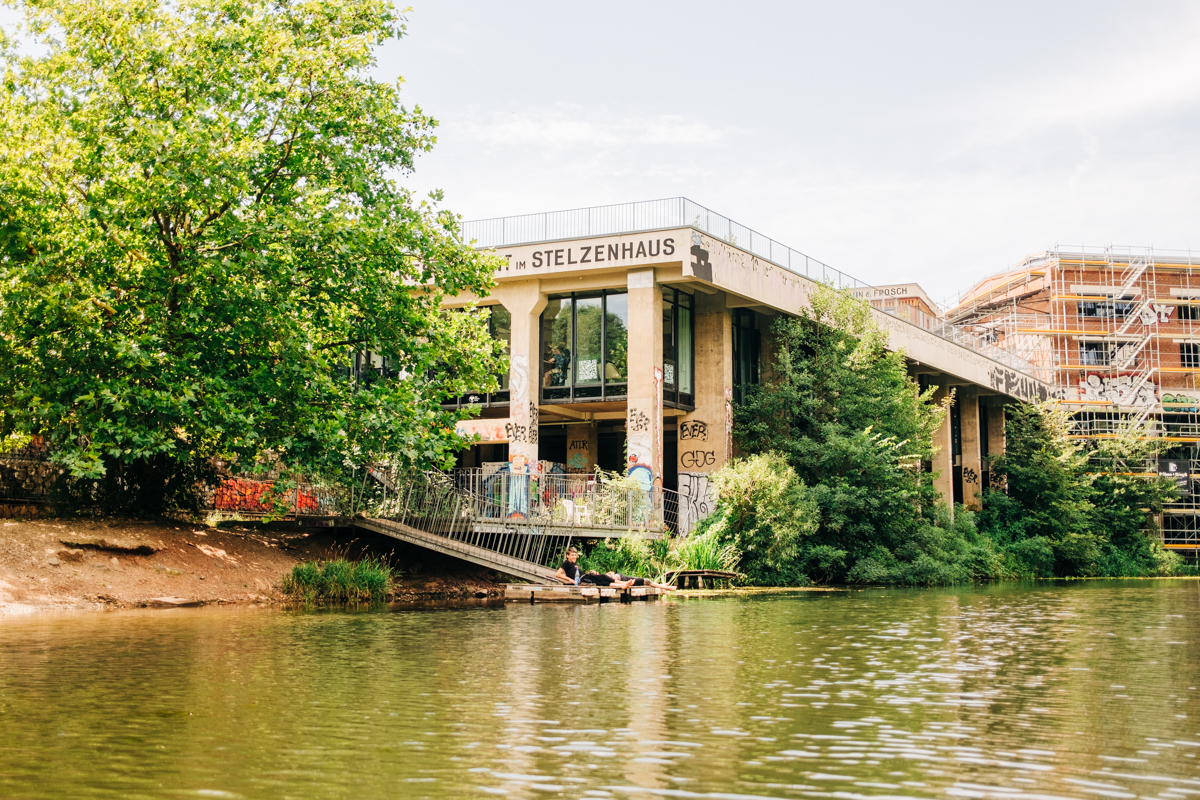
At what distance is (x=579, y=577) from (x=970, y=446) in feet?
109

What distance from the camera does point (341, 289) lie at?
20.6 metres

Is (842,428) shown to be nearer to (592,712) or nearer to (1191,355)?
(592,712)

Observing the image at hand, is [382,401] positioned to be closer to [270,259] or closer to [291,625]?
[270,259]

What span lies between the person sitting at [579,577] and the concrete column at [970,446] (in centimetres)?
3210

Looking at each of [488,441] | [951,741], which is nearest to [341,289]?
[488,441]

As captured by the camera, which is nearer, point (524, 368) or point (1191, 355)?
point (524, 368)

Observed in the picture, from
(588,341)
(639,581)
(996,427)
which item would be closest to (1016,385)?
(996,427)

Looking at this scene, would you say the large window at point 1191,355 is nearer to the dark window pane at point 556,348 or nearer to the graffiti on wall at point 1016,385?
the graffiti on wall at point 1016,385

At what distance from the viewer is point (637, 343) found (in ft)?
98.6

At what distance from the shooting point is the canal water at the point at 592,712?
18.6ft

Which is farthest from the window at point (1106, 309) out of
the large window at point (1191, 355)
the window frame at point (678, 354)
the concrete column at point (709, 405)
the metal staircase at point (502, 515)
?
the metal staircase at point (502, 515)

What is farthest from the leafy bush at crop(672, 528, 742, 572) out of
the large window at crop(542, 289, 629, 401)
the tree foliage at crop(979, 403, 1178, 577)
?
the tree foliage at crop(979, 403, 1178, 577)

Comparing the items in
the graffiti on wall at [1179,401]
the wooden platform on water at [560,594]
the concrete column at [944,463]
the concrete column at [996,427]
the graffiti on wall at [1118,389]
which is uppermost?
the graffiti on wall at [1118,389]

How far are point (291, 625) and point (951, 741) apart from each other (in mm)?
10621
